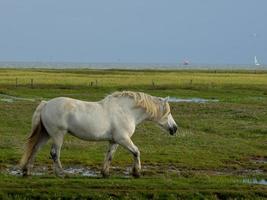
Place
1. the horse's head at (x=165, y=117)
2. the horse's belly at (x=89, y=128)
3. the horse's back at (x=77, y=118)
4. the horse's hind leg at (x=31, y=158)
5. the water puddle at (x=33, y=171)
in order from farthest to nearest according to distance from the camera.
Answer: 1. the water puddle at (x=33, y=171)
2. the horse's head at (x=165, y=117)
3. the horse's hind leg at (x=31, y=158)
4. the horse's belly at (x=89, y=128)
5. the horse's back at (x=77, y=118)

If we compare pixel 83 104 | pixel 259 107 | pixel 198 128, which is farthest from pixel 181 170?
pixel 259 107

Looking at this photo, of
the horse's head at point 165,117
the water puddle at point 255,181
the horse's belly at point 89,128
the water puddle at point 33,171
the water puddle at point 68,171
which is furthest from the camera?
the water puddle at point 68,171

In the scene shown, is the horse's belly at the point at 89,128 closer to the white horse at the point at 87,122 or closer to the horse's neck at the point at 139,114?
the white horse at the point at 87,122

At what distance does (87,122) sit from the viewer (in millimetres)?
12531

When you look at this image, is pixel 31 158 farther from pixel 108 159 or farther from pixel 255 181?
pixel 255 181

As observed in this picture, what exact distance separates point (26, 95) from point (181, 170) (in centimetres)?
3227

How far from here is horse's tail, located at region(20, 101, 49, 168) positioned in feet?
41.1

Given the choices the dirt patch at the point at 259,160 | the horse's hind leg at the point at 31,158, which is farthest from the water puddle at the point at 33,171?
the dirt patch at the point at 259,160

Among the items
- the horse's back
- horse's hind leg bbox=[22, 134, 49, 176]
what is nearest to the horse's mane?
the horse's back

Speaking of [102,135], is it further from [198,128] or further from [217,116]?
[217,116]

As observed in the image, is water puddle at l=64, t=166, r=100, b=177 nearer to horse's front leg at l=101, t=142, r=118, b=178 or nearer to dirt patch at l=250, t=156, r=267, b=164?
horse's front leg at l=101, t=142, r=118, b=178

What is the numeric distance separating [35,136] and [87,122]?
1.22 meters

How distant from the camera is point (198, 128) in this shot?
26.0 metres

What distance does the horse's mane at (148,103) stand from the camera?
13.1m
